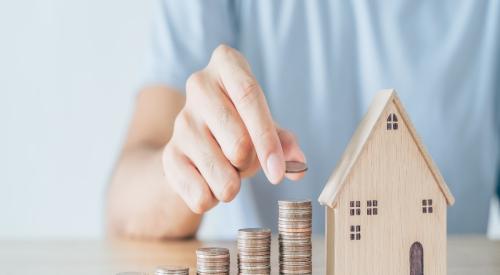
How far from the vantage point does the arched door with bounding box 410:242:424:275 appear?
2.56ft

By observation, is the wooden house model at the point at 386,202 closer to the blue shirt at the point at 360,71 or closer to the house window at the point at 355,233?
the house window at the point at 355,233

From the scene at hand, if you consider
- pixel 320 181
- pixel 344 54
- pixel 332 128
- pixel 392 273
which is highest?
pixel 344 54

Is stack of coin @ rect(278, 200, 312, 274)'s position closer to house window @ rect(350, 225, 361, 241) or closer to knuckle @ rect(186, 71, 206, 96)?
house window @ rect(350, 225, 361, 241)

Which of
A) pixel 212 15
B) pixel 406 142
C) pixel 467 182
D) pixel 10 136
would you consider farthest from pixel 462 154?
pixel 10 136

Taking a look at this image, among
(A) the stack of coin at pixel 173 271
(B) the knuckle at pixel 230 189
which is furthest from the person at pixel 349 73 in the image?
(A) the stack of coin at pixel 173 271

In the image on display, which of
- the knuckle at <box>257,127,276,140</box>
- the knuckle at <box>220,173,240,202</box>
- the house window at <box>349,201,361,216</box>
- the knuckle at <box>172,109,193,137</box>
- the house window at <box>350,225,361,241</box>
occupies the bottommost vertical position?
the house window at <box>350,225,361,241</box>

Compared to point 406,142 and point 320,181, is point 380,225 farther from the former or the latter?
point 320,181

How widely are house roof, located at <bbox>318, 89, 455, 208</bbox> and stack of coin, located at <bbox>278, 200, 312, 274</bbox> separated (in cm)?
3

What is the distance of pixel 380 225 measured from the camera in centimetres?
77

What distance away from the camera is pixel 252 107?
860 millimetres

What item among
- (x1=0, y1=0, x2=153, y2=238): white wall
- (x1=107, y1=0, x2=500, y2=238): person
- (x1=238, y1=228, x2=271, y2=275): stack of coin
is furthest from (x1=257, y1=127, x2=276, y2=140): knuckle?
(x1=0, y1=0, x2=153, y2=238): white wall

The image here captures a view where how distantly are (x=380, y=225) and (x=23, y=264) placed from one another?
0.50 m

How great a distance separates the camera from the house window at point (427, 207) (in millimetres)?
783

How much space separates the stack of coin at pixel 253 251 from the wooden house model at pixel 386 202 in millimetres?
69
